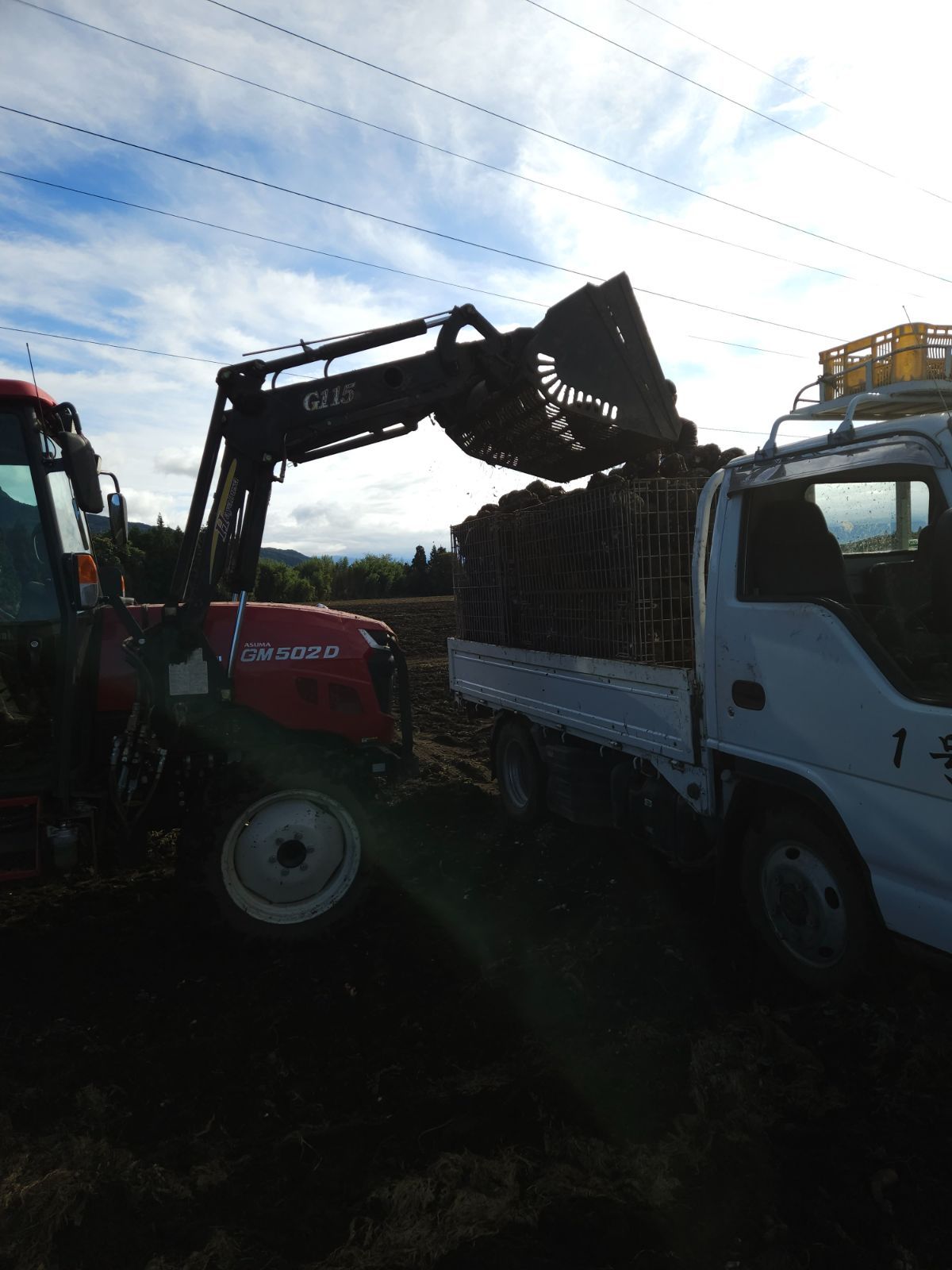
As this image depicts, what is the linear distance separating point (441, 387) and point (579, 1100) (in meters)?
3.84

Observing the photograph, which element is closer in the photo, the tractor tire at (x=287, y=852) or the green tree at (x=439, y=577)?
the tractor tire at (x=287, y=852)

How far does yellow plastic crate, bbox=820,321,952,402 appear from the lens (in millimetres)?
3680

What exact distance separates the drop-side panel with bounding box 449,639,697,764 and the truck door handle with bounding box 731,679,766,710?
30cm

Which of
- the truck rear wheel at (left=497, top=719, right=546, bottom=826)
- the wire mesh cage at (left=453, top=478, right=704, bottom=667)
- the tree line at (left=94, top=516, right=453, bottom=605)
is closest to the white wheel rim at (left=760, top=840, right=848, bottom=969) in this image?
the wire mesh cage at (left=453, top=478, right=704, bottom=667)

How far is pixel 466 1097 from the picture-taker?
10.0ft

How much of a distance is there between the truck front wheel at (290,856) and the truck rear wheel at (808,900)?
1.95 metres

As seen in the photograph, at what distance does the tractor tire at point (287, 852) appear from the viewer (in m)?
4.21

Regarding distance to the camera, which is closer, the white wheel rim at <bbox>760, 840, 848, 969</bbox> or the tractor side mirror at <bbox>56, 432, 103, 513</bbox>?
the white wheel rim at <bbox>760, 840, 848, 969</bbox>

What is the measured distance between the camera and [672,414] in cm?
538

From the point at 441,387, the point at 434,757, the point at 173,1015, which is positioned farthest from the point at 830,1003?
the point at 434,757

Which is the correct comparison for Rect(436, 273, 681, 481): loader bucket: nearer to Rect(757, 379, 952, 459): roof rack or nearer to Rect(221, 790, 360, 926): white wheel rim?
Rect(757, 379, 952, 459): roof rack

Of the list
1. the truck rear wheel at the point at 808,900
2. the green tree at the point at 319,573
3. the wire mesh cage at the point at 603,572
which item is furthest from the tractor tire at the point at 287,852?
the green tree at the point at 319,573

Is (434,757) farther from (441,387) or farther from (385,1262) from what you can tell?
(385,1262)

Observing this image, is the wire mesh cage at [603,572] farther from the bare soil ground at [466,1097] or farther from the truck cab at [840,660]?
the bare soil ground at [466,1097]
